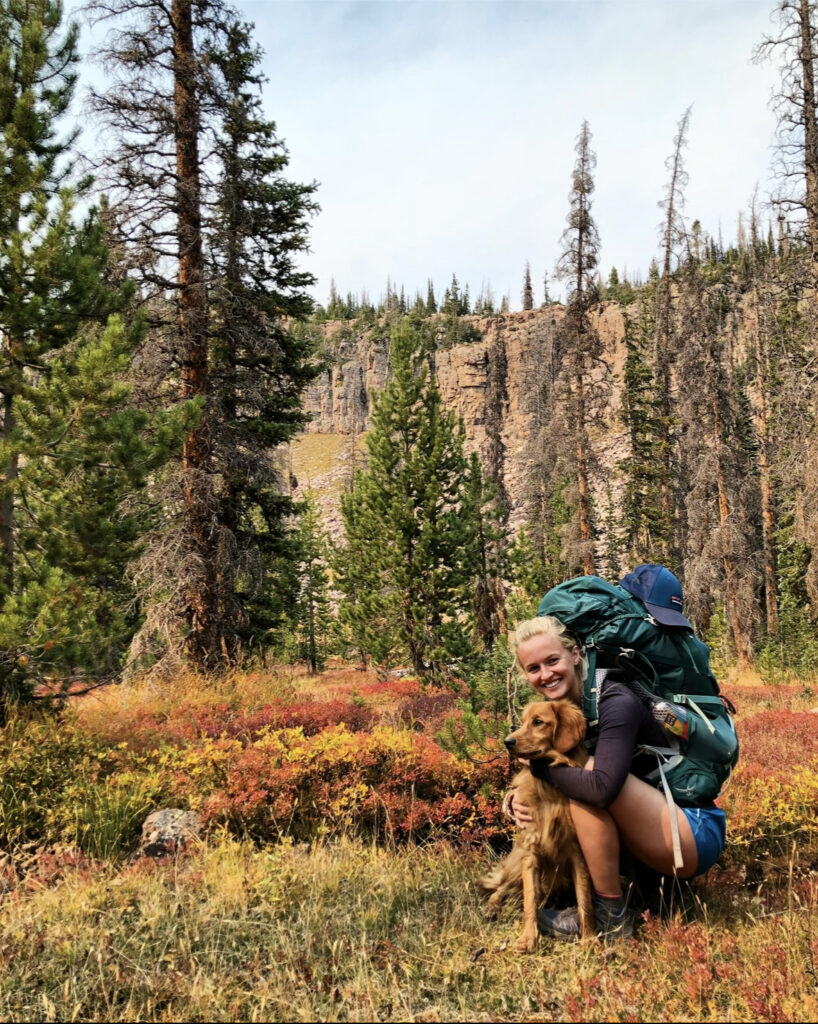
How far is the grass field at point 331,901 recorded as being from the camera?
2342mm

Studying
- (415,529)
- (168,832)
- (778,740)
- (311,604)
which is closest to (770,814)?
(778,740)

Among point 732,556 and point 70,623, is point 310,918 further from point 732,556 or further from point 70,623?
point 732,556

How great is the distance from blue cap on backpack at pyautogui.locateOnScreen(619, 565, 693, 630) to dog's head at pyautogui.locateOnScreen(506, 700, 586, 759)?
1.91ft

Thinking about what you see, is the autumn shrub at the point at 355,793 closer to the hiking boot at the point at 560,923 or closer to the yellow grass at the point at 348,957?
the yellow grass at the point at 348,957

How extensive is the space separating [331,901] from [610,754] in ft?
5.49

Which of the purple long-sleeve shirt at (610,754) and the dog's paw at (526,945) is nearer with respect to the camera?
the purple long-sleeve shirt at (610,754)

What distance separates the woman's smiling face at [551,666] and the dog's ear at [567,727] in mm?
93

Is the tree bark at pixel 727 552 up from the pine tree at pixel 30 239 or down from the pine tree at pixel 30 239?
down

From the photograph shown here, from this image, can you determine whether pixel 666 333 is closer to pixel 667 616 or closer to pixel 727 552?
pixel 727 552

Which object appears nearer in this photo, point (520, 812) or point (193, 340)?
point (520, 812)

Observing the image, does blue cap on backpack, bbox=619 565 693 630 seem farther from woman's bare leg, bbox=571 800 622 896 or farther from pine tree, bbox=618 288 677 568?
pine tree, bbox=618 288 677 568

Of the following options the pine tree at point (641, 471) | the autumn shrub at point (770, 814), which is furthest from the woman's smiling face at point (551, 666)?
the pine tree at point (641, 471)

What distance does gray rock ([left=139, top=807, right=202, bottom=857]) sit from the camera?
3.96 metres

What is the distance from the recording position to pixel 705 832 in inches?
107
